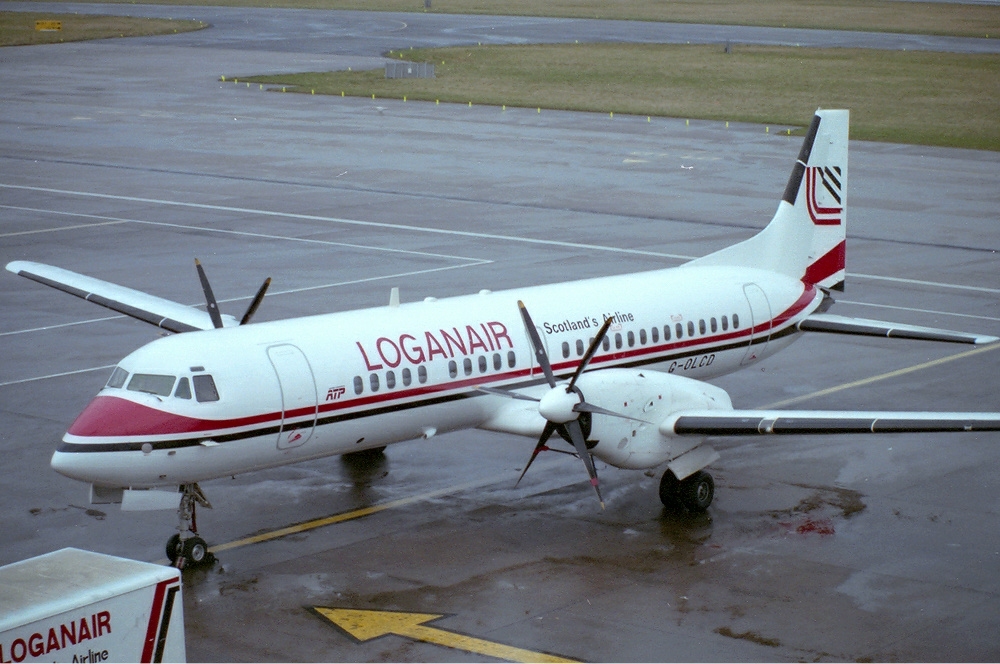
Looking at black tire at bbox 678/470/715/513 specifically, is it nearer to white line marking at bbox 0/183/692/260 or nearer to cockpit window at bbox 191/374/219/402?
cockpit window at bbox 191/374/219/402

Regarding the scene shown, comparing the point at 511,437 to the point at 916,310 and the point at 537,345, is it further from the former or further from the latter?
the point at 916,310

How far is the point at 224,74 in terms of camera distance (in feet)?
293

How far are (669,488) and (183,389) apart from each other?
25.2ft

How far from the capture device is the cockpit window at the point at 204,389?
18859mm

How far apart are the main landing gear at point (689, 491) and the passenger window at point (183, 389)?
749cm

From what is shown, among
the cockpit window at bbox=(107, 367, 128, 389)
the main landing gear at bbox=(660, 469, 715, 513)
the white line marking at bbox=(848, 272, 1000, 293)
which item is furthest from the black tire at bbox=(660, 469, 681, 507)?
the white line marking at bbox=(848, 272, 1000, 293)

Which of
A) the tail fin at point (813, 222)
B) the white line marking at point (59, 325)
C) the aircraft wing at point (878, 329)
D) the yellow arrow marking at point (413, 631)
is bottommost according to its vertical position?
the yellow arrow marking at point (413, 631)

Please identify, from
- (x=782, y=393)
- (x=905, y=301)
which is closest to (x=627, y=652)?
(x=782, y=393)

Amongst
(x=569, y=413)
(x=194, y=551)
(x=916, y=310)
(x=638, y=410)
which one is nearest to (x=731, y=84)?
(x=916, y=310)

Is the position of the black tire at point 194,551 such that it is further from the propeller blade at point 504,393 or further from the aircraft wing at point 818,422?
the aircraft wing at point 818,422

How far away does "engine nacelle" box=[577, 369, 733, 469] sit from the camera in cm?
2030

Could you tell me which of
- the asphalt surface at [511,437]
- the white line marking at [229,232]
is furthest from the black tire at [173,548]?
the white line marking at [229,232]

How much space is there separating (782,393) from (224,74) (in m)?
67.8

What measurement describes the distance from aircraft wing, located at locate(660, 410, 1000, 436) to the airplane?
27 millimetres
